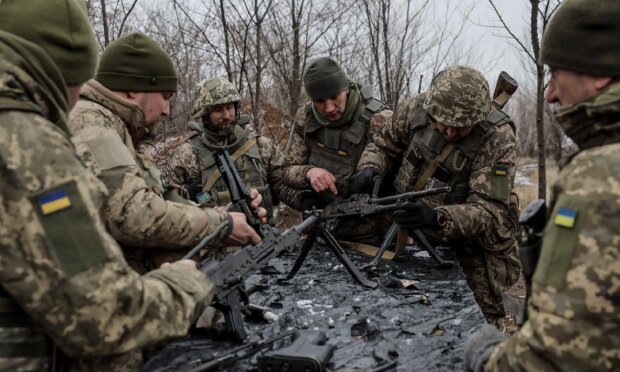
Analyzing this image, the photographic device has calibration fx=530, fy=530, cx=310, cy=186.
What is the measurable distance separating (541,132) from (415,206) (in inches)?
94.6

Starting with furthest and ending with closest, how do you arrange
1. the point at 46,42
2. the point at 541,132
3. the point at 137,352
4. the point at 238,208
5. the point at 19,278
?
the point at 541,132 → the point at 238,208 → the point at 137,352 → the point at 46,42 → the point at 19,278

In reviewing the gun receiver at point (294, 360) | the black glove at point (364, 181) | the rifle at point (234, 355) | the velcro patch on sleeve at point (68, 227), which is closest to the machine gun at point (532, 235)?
the gun receiver at point (294, 360)

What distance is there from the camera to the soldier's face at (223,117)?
487 centimetres

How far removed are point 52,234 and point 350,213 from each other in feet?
9.12

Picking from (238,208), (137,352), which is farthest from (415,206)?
(137,352)

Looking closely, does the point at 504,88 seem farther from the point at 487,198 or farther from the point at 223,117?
the point at 223,117

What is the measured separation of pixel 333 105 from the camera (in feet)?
15.6

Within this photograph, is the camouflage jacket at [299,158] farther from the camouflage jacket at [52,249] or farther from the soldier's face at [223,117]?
the camouflage jacket at [52,249]

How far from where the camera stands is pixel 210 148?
4918mm

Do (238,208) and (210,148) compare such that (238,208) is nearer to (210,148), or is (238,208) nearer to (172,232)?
(172,232)

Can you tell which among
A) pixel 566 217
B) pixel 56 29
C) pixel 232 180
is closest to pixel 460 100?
pixel 232 180

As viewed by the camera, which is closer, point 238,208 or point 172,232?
point 172,232

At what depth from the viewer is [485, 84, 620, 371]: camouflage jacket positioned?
1444mm

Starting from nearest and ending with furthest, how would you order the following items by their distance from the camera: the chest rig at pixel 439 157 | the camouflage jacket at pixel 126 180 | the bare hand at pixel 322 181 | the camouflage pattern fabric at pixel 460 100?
the camouflage jacket at pixel 126 180 → the camouflage pattern fabric at pixel 460 100 → the chest rig at pixel 439 157 → the bare hand at pixel 322 181
